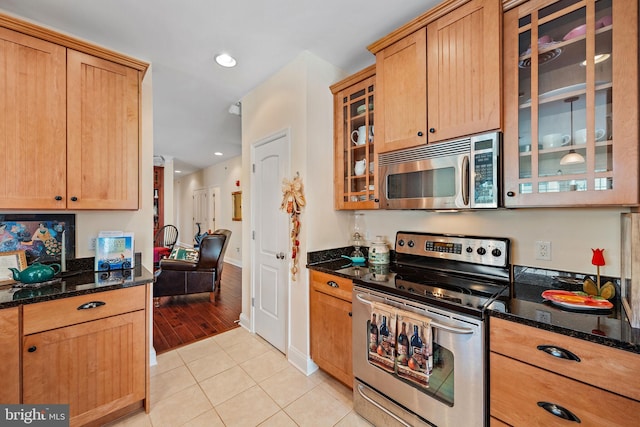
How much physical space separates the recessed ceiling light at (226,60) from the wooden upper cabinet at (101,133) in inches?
26.8

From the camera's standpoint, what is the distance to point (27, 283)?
159 centimetres

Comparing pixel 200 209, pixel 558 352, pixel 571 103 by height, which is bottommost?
pixel 558 352

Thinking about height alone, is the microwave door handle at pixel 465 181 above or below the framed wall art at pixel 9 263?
above

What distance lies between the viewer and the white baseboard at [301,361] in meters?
2.20

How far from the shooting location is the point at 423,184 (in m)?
1.75

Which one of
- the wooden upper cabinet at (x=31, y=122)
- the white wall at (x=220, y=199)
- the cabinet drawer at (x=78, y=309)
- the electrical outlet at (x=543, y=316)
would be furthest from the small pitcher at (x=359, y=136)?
the white wall at (x=220, y=199)

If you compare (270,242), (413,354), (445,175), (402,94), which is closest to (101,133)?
(270,242)

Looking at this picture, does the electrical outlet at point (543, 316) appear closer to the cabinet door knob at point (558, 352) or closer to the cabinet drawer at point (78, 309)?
the cabinet door knob at point (558, 352)

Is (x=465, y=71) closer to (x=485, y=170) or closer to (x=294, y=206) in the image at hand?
(x=485, y=170)

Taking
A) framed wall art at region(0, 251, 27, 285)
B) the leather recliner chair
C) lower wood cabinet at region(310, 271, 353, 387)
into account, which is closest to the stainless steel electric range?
lower wood cabinet at region(310, 271, 353, 387)

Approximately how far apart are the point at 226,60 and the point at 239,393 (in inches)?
108

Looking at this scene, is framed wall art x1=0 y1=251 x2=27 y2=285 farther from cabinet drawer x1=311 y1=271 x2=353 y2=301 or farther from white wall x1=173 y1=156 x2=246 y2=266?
white wall x1=173 y1=156 x2=246 y2=266

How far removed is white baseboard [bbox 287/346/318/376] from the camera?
2.20 m
